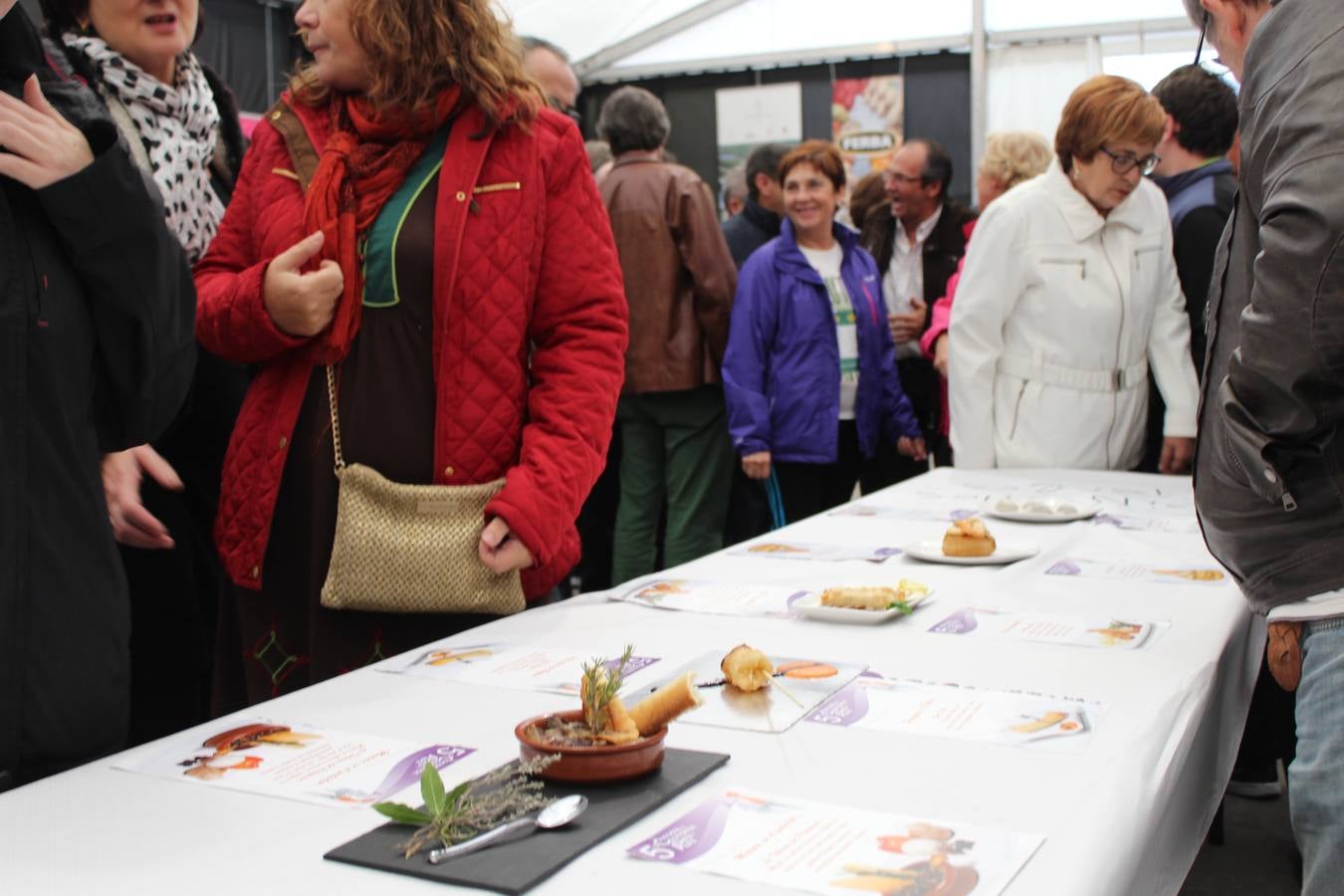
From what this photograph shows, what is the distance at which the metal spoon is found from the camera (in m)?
0.88

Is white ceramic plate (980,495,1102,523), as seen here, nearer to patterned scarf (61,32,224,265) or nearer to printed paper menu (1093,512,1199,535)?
printed paper menu (1093,512,1199,535)

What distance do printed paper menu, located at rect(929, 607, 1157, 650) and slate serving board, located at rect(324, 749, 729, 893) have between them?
0.62 meters

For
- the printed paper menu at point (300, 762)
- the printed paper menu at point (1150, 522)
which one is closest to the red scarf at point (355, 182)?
the printed paper menu at point (300, 762)

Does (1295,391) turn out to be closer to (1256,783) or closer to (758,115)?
(1256,783)

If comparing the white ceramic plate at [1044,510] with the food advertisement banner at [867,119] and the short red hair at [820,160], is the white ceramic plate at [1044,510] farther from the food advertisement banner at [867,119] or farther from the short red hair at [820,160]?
the food advertisement banner at [867,119]

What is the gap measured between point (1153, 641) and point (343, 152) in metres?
1.17

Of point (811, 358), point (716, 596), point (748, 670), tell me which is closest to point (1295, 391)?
point (748, 670)

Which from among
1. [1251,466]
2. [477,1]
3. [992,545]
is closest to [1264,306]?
[1251,466]

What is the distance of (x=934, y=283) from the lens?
4.27m

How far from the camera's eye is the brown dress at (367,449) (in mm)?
1710

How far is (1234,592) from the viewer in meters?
1.75

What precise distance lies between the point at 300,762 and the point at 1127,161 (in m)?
2.33

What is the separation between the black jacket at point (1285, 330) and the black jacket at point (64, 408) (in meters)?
1.02

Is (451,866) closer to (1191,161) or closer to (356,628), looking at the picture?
(356,628)
